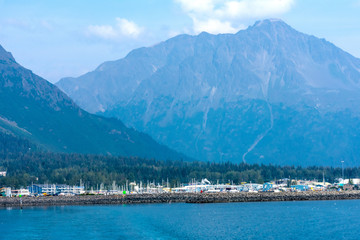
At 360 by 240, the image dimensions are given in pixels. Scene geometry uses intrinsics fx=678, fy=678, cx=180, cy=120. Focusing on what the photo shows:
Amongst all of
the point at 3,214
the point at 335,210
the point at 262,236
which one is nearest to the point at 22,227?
the point at 3,214

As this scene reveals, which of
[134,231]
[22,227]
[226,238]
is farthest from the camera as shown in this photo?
[22,227]

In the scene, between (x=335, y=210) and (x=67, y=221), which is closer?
(x=67, y=221)

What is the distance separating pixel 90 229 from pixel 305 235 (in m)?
42.7

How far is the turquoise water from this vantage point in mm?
122438

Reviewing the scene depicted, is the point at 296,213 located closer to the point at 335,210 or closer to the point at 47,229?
the point at 335,210

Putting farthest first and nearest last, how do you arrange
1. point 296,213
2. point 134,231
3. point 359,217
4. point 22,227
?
point 296,213, point 359,217, point 22,227, point 134,231

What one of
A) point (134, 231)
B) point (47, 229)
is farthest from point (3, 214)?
point (134, 231)

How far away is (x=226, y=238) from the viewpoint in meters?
117

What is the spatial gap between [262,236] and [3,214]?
86.8 m

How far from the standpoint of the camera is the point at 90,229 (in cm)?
13425

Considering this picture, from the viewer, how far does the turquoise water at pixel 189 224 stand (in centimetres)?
12244

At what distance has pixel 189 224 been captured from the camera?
140m

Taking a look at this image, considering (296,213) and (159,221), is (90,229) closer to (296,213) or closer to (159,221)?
(159,221)

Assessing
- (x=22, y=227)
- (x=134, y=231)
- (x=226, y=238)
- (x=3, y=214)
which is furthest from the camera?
(x=3, y=214)
